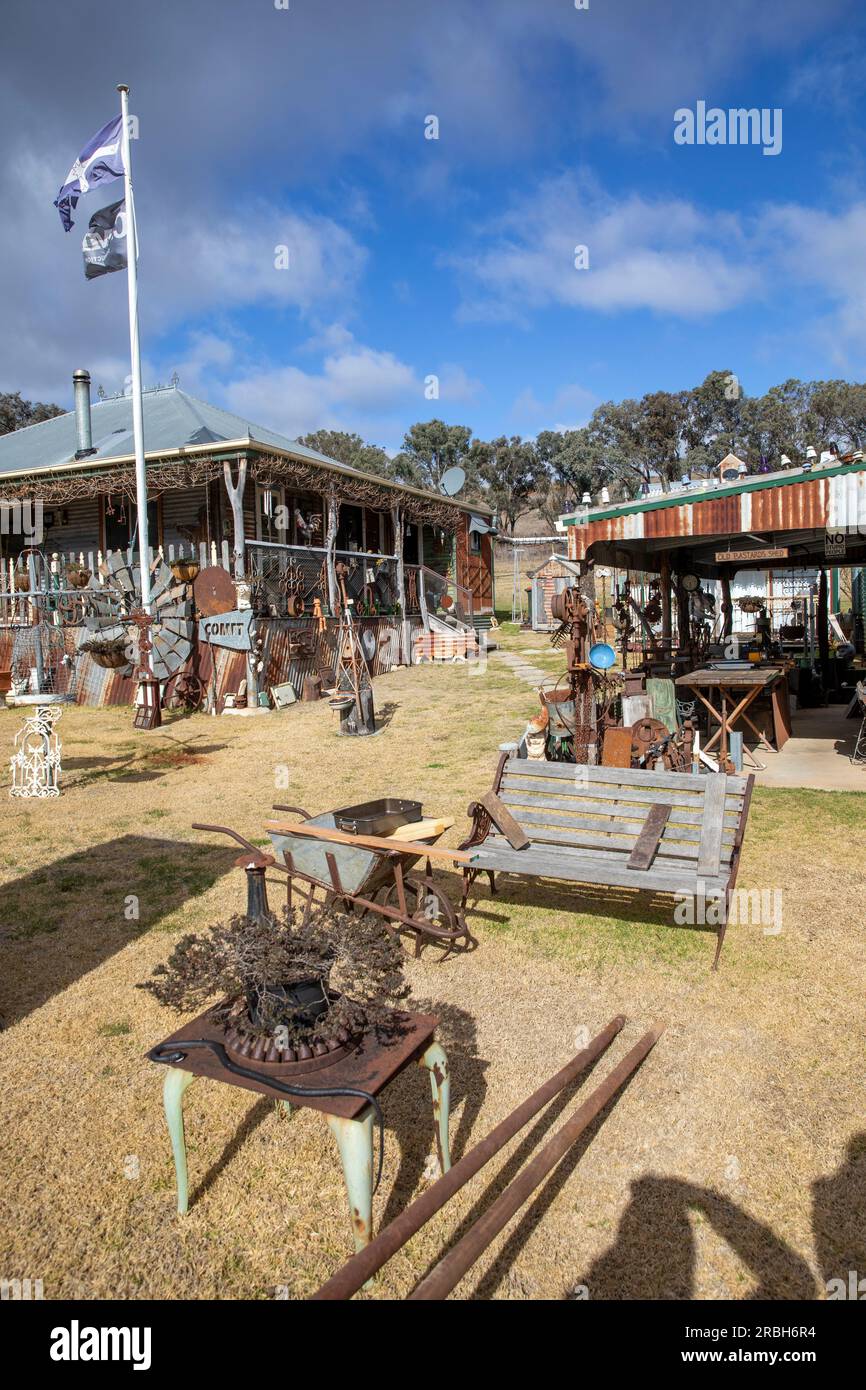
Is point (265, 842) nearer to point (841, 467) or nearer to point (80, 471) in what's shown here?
point (841, 467)

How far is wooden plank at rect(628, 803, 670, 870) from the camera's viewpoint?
5.45 meters

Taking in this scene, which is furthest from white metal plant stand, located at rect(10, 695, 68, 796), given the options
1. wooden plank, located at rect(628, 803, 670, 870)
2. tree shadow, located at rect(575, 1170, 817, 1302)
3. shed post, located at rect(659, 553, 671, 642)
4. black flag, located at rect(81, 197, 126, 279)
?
shed post, located at rect(659, 553, 671, 642)

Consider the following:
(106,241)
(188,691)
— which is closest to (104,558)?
(188,691)

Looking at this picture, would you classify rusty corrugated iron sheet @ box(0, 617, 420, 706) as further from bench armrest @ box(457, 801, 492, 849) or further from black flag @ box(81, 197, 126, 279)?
bench armrest @ box(457, 801, 492, 849)

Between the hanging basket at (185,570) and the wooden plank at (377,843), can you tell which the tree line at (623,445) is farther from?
the wooden plank at (377,843)

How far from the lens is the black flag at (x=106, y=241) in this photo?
15.3m

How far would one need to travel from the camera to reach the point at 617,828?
592 cm

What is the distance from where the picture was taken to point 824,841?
7.54m

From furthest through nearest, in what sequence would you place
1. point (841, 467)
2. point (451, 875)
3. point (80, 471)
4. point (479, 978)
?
point (80, 471)
point (841, 467)
point (451, 875)
point (479, 978)

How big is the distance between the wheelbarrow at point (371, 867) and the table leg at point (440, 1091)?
196cm

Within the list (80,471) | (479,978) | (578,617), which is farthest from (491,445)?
(479,978)

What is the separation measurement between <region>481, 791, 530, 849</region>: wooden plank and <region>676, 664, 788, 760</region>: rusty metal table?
531cm

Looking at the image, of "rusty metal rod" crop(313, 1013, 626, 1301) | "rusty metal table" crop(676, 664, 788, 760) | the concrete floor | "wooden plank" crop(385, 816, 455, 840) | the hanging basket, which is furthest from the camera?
the hanging basket
